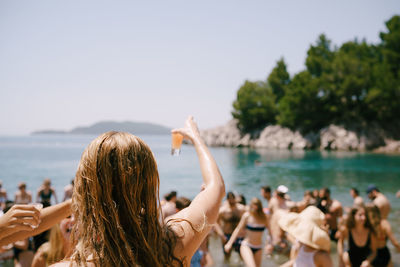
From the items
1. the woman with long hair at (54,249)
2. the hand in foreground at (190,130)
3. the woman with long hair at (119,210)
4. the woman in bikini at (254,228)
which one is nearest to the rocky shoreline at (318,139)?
the woman in bikini at (254,228)

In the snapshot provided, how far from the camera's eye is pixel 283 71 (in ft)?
200

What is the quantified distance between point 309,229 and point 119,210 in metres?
2.71

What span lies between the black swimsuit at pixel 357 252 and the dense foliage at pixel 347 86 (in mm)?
39675

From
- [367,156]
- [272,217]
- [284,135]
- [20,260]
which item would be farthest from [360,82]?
[20,260]

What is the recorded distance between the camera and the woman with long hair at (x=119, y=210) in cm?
97

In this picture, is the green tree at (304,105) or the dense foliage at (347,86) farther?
the green tree at (304,105)

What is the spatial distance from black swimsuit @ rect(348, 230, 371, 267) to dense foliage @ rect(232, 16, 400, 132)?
39675 millimetres

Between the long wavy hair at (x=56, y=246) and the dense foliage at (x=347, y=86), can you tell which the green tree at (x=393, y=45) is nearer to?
the dense foliage at (x=347, y=86)

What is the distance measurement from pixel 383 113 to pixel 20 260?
44.6 m

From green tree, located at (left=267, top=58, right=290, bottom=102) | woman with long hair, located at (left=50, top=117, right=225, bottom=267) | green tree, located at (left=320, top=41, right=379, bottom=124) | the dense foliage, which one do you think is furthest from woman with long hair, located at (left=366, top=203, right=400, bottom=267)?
green tree, located at (left=267, top=58, right=290, bottom=102)

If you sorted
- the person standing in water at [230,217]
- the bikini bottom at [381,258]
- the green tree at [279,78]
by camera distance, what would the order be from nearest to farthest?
the bikini bottom at [381,258] → the person standing in water at [230,217] → the green tree at [279,78]

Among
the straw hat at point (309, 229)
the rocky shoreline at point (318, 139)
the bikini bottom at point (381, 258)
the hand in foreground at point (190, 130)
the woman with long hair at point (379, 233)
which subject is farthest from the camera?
the rocky shoreline at point (318, 139)

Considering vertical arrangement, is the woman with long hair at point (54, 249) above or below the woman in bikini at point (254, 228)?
above

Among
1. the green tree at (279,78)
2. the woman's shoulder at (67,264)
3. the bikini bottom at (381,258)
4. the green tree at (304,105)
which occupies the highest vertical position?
the green tree at (279,78)
